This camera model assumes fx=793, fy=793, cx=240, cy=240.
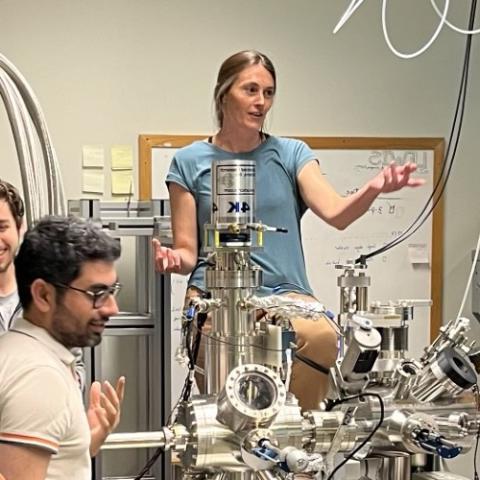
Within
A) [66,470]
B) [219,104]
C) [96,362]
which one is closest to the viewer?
[66,470]

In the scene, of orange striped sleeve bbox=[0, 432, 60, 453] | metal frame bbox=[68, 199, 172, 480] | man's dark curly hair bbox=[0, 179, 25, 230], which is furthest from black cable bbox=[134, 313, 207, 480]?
metal frame bbox=[68, 199, 172, 480]

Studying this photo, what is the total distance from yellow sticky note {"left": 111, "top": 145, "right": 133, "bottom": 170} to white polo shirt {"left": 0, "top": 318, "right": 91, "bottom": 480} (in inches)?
76.8

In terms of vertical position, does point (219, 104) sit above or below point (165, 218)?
above

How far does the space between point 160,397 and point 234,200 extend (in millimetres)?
1402

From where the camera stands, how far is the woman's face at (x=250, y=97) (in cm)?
224

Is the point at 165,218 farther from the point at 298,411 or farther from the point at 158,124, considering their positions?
the point at 298,411

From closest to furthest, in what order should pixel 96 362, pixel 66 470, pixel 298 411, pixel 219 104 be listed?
pixel 66 470 < pixel 298 411 < pixel 219 104 < pixel 96 362

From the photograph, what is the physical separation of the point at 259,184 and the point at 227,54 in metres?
1.43

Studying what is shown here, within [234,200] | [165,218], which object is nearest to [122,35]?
[165,218]

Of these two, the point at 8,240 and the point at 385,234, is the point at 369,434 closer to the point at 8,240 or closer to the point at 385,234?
the point at 8,240

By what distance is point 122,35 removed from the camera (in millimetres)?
3404

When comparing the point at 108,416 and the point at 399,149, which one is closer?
the point at 108,416

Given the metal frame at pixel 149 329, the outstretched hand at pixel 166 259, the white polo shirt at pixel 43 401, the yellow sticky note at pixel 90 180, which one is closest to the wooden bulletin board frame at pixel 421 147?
the yellow sticky note at pixel 90 180

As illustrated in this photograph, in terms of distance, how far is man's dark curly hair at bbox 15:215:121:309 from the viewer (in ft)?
4.89
